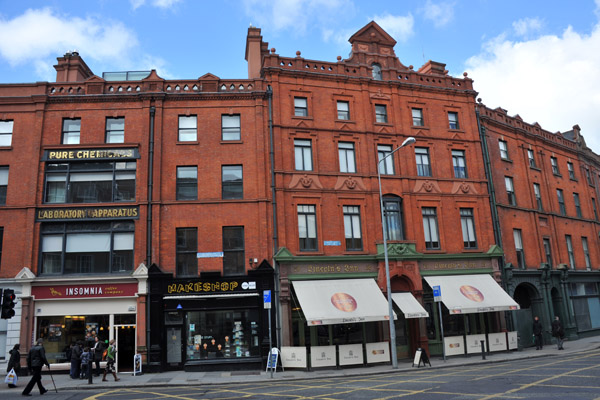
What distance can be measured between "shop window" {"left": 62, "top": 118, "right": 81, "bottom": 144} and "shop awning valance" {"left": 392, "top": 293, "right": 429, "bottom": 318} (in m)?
19.1

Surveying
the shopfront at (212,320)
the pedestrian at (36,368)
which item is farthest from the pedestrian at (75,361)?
the pedestrian at (36,368)

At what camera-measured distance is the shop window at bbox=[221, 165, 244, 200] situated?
25.2 meters

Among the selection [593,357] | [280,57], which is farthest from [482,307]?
[280,57]

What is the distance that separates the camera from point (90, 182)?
24594 millimetres

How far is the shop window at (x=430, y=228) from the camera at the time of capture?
90.5 feet

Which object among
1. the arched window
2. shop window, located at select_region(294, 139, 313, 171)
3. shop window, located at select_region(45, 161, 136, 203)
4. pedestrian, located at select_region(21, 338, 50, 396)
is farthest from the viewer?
the arched window

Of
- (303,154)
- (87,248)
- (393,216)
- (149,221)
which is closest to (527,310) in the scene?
(393,216)

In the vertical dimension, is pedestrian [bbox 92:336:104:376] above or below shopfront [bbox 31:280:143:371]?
below

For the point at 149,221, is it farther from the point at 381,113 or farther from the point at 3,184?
the point at 381,113

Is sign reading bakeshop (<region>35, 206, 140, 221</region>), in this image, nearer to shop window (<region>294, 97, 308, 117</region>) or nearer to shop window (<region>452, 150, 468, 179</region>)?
shop window (<region>294, 97, 308, 117</region>)

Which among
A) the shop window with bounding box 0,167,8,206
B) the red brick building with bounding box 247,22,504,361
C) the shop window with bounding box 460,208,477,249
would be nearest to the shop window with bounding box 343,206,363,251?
the red brick building with bounding box 247,22,504,361

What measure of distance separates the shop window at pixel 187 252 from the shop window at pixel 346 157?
914cm

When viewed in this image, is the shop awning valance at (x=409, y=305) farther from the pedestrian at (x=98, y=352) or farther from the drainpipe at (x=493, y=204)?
the pedestrian at (x=98, y=352)

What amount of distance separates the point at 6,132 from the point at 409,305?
2313 cm
